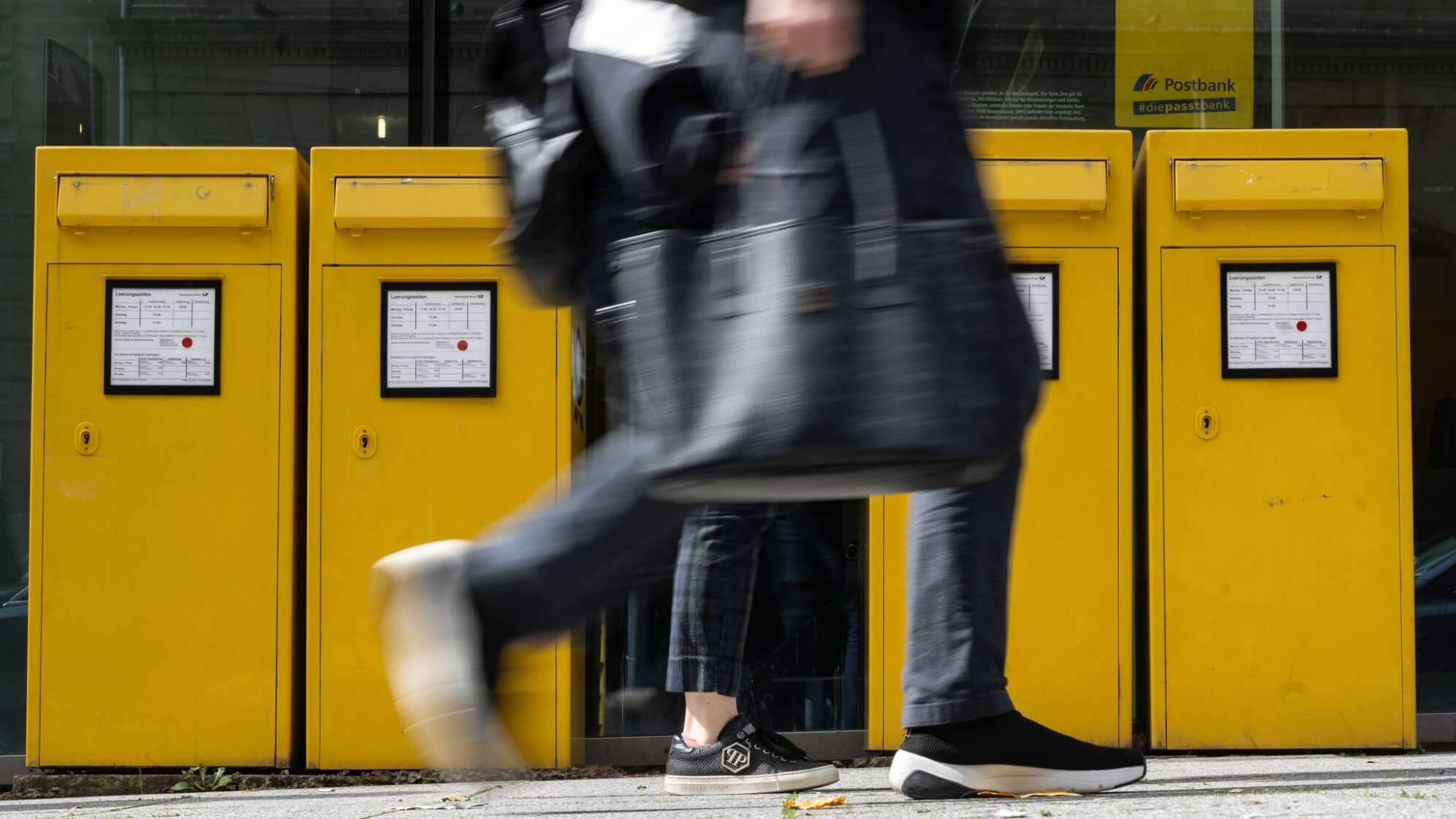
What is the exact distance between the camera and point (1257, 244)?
4.00 meters

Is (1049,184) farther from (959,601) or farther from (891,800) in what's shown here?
(959,601)

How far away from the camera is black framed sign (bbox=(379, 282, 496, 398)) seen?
13.2 feet

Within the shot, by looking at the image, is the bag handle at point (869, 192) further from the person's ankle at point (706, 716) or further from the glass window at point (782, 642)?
the glass window at point (782, 642)

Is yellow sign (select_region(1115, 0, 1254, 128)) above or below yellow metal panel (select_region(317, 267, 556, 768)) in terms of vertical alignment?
above

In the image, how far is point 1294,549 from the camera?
3.97 metres

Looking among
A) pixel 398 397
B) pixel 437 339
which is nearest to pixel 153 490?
pixel 398 397

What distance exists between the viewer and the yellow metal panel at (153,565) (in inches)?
157

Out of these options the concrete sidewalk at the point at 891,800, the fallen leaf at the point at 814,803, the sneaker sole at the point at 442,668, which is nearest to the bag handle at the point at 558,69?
the sneaker sole at the point at 442,668

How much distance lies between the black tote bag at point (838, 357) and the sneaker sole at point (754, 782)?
1495 mm

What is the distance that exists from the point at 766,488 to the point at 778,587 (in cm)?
340

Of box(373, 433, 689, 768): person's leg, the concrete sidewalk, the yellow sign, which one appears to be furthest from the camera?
the yellow sign

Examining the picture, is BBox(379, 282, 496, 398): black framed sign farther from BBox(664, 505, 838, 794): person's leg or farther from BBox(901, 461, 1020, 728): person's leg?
BBox(901, 461, 1020, 728): person's leg

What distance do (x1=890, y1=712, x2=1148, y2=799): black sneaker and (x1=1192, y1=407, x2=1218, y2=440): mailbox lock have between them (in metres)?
1.81

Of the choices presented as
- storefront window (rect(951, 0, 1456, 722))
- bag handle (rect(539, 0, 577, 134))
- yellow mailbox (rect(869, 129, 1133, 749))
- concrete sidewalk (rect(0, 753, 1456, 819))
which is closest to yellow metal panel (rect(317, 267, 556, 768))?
concrete sidewalk (rect(0, 753, 1456, 819))
